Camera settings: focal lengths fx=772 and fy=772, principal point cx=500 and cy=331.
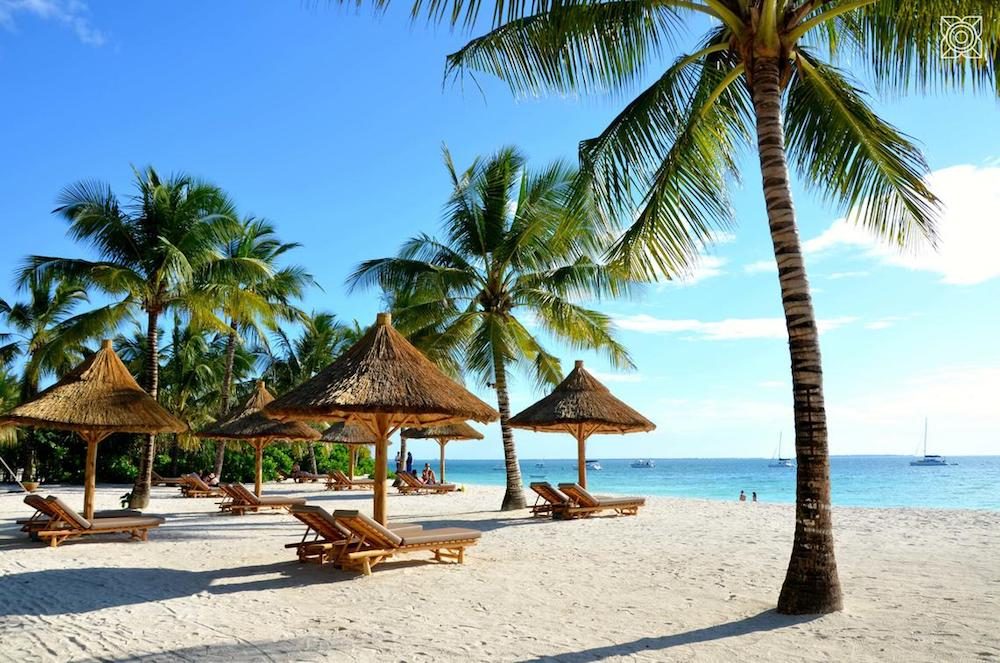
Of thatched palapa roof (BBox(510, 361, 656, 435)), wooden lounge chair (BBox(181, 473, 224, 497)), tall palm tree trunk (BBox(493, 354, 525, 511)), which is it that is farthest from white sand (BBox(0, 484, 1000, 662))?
wooden lounge chair (BBox(181, 473, 224, 497))

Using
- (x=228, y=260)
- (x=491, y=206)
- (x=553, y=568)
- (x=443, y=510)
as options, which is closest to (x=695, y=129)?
(x=553, y=568)

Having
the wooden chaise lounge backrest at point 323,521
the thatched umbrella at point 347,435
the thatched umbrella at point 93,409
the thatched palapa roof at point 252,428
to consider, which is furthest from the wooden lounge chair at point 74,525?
the thatched umbrella at point 347,435

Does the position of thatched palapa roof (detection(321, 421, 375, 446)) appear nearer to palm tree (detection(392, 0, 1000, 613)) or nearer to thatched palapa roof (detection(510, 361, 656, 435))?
thatched palapa roof (detection(510, 361, 656, 435))

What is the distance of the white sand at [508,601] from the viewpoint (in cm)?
508

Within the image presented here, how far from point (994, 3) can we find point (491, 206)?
35.6ft

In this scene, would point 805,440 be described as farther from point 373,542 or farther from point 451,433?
point 451,433

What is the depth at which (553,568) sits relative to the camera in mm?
8445

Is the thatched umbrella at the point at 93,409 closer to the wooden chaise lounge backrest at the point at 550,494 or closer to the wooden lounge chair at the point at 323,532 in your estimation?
the wooden lounge chair at the point at 323,532

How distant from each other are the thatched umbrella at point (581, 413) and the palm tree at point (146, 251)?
7.39m

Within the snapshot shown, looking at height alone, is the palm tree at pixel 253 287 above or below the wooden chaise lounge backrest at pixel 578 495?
above

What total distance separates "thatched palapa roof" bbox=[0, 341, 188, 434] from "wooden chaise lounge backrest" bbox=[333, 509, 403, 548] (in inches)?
201

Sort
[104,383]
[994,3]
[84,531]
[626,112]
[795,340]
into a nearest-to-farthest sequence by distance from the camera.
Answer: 1. [994,3]
2. [795,340]
3. [626,112]
4. [84,531]
5. [104,383]

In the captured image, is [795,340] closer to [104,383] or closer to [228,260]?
[104,383]

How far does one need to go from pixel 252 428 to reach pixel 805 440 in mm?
13208
